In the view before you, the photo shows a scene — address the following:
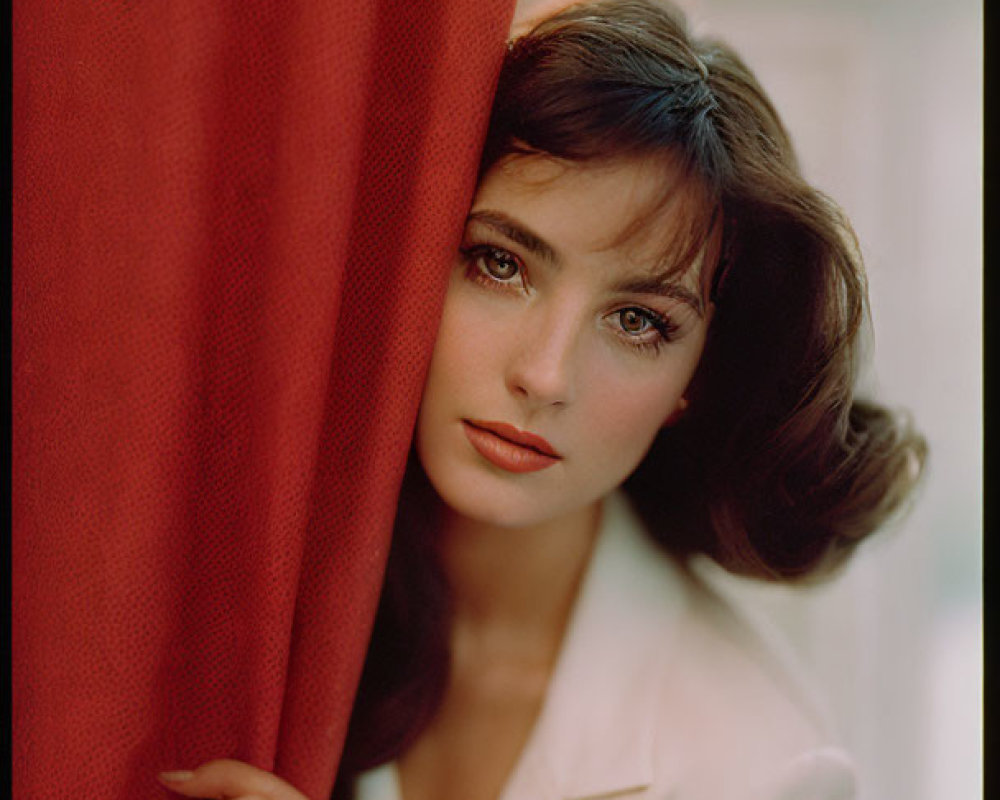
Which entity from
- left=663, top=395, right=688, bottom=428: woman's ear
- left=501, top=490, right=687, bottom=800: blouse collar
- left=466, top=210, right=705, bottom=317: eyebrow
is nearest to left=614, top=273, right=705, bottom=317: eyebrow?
left=466, top=210, right=705, bottom=317: eyebrow

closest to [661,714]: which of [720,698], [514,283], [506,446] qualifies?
[720,698]

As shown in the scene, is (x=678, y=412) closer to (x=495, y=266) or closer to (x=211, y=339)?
(x=495, y=266)

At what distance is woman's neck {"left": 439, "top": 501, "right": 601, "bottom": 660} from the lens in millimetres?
971

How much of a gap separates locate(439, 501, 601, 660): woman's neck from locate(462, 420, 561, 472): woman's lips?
225 mm

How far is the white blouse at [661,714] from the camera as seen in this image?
0.87 metres

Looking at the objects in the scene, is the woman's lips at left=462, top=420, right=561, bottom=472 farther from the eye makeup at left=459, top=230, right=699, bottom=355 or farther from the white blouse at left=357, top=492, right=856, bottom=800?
the white blouse at left=357, top=492, right=856, bottom=800

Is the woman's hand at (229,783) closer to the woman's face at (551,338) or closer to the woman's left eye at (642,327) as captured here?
the woman's face at (551,338)

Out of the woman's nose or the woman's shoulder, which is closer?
the woman's nose

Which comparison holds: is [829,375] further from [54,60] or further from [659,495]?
[54,60]

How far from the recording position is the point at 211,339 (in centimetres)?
68

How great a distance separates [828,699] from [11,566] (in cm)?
88

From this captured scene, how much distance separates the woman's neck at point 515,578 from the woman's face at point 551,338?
0.56ft

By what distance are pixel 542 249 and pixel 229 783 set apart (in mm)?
428

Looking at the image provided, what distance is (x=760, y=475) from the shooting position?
0.88 meters
